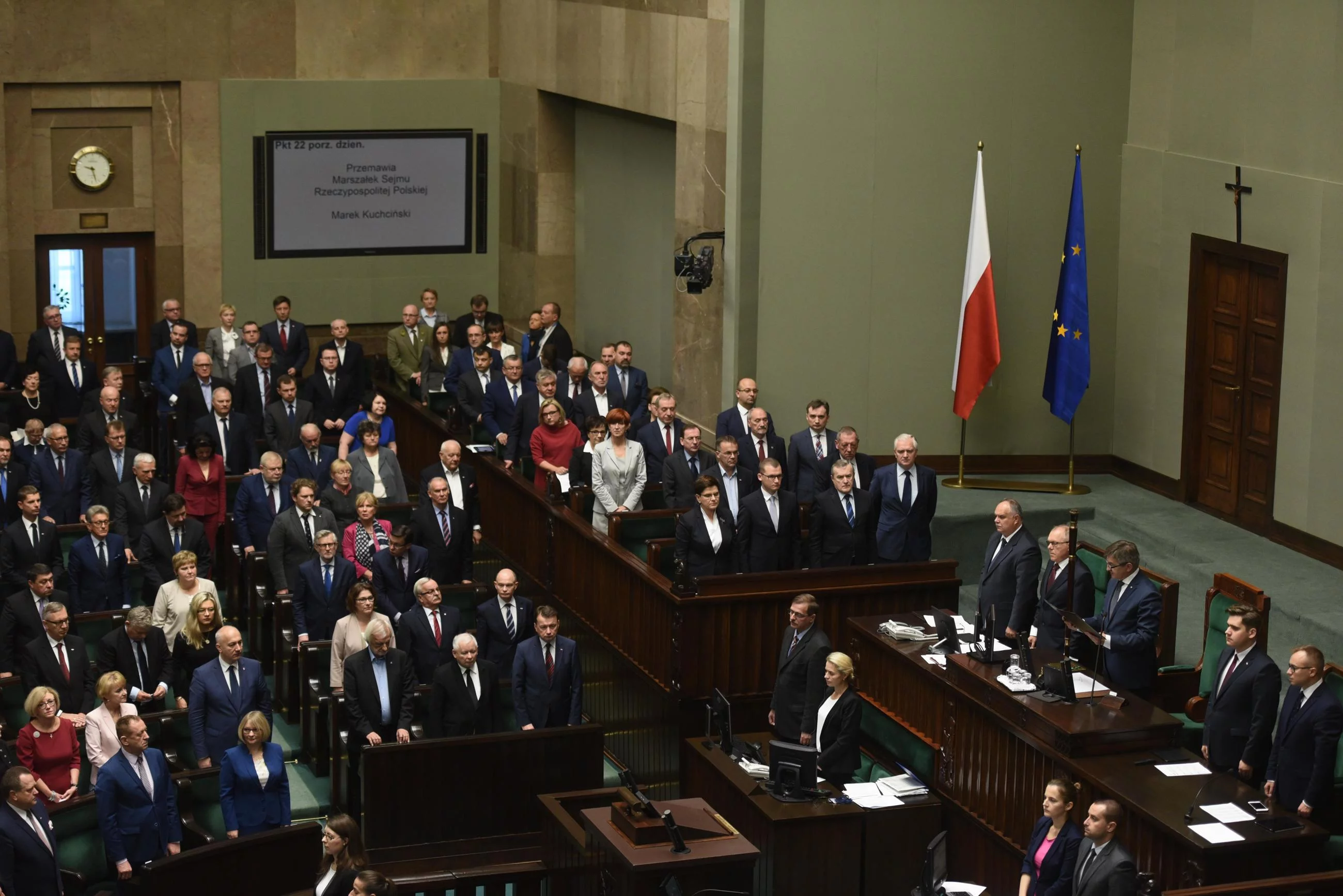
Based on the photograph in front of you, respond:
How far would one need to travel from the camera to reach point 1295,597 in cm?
975

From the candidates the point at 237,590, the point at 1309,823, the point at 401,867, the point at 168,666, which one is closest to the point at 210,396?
the point at 237,590

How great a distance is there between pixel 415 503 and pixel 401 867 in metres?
4.42

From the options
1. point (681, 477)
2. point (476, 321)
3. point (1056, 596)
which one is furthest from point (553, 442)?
point (1056, 596)

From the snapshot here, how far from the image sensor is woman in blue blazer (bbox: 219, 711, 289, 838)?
25.5 feet

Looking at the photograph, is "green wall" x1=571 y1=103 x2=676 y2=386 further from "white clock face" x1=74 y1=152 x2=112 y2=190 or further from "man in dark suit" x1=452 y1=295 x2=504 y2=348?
"white clock face" x1=74 y1=152 x2=112 y2=190

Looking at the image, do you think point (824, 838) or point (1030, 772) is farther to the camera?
point (824, 838)

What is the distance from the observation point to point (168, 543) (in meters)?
10.0

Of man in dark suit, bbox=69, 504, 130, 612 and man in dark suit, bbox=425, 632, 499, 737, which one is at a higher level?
man in dark suit, bbox=69, 504, 130, 612

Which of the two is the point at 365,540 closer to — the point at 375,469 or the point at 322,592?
the point at 322,592

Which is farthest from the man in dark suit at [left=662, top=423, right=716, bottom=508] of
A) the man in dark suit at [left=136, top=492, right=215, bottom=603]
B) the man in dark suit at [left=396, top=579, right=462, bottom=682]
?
the man in dark suit at [left=136, top=492, right=215, bottom=603]

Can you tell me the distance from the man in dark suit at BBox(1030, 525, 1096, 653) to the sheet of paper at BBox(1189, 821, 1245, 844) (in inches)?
65.6

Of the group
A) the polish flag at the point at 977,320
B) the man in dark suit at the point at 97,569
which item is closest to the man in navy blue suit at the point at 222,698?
the man in dark suit at the point at 97,569

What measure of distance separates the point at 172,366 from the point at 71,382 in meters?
0.74

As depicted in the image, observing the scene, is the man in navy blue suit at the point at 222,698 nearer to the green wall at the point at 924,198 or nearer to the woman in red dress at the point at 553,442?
the woman in red dress at the point at 553,442
